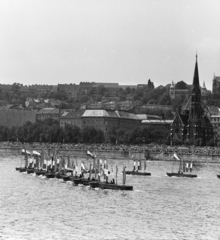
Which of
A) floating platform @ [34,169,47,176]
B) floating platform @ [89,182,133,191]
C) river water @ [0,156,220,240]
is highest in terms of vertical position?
floating platform @ [34,169,47,176]

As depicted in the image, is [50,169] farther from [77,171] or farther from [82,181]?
[82,181]

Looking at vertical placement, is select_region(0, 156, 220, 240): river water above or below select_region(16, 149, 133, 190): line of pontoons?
below

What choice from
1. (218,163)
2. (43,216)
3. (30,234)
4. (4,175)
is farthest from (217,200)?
(218,163)

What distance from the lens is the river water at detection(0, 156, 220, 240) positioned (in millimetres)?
57188

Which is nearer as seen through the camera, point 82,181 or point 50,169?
point 82,181

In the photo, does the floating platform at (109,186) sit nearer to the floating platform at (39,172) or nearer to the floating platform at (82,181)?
the floating platform at (82,181)

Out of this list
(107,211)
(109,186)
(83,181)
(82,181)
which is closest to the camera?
(107,211)

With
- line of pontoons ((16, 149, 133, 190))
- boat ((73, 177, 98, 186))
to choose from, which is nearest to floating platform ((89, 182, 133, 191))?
line of pontoons ((16, 149, 133, 190))

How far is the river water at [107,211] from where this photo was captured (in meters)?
57.2

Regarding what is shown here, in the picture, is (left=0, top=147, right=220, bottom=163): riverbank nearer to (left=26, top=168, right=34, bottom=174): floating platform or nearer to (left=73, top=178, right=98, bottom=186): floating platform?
(left=26, top=168, right=34, bottom=174): floating platform

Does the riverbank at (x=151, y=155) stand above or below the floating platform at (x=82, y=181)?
above

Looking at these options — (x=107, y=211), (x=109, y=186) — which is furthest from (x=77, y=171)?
(x=107, y=211)

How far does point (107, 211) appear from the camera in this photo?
6762 centimetres

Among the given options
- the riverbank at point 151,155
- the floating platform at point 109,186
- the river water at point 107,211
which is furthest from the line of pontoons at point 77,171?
the riverbank at point 151,155
